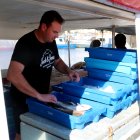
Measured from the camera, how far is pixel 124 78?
226 centimetres

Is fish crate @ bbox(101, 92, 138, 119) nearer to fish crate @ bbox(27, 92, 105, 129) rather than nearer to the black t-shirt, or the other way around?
fish crate @ bbox(27, 92, 105, 129)

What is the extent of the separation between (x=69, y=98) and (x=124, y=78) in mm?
510

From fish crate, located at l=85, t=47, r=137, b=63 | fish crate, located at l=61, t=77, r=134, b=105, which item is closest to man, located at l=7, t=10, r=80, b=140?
fish crate, located at l=61, t=77, r=134, b=105

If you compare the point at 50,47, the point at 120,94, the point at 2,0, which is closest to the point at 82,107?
the point at 120,94

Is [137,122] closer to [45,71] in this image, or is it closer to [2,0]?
[45,71]

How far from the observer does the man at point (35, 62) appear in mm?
1924

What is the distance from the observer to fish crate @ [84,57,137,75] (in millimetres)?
2219

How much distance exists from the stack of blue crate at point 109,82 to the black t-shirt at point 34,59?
0.20 meters

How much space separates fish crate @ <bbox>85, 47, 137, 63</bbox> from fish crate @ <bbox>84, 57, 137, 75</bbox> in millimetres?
39

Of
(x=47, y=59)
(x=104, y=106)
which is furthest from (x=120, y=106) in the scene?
(x=47, y=59)

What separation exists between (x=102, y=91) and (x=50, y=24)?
25.1 inches

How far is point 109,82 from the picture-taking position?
2344mm

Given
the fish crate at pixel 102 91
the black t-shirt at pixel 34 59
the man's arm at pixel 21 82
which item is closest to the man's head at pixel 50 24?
the black t-shirt at pixel 34 59

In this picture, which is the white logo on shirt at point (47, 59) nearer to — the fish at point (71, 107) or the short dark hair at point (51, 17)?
the short dark hair at point (51, 17)
